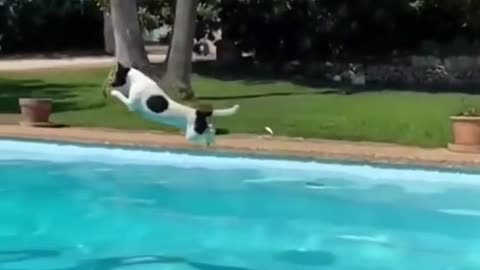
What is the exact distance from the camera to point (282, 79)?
1122 inches

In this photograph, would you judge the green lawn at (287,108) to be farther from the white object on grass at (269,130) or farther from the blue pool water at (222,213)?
the blue pool water at (222,213)

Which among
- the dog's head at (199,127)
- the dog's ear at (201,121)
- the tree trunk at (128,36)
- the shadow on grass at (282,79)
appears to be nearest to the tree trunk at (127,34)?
the tree trunk at (128,36)

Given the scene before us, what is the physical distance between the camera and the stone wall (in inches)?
1065

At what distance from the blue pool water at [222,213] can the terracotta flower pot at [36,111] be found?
1.59 metres

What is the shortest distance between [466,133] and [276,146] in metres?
2.81

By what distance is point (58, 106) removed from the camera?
883 inches

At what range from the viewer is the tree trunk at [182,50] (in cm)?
2253

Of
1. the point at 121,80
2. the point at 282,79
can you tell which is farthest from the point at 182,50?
the point at 121,80

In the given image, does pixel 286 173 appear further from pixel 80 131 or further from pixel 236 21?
pixel 236 21

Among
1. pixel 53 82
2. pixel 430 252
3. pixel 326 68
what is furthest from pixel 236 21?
pixel 430 252

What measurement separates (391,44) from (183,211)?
17.9m

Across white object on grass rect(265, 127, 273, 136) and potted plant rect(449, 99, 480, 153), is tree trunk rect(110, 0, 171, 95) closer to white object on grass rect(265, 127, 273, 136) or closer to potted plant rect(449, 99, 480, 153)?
white object on grass rect(265, 127, 273, 136)

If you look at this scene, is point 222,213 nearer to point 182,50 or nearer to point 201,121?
point 201,121

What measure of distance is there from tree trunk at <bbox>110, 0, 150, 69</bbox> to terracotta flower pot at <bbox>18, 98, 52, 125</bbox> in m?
4.36
